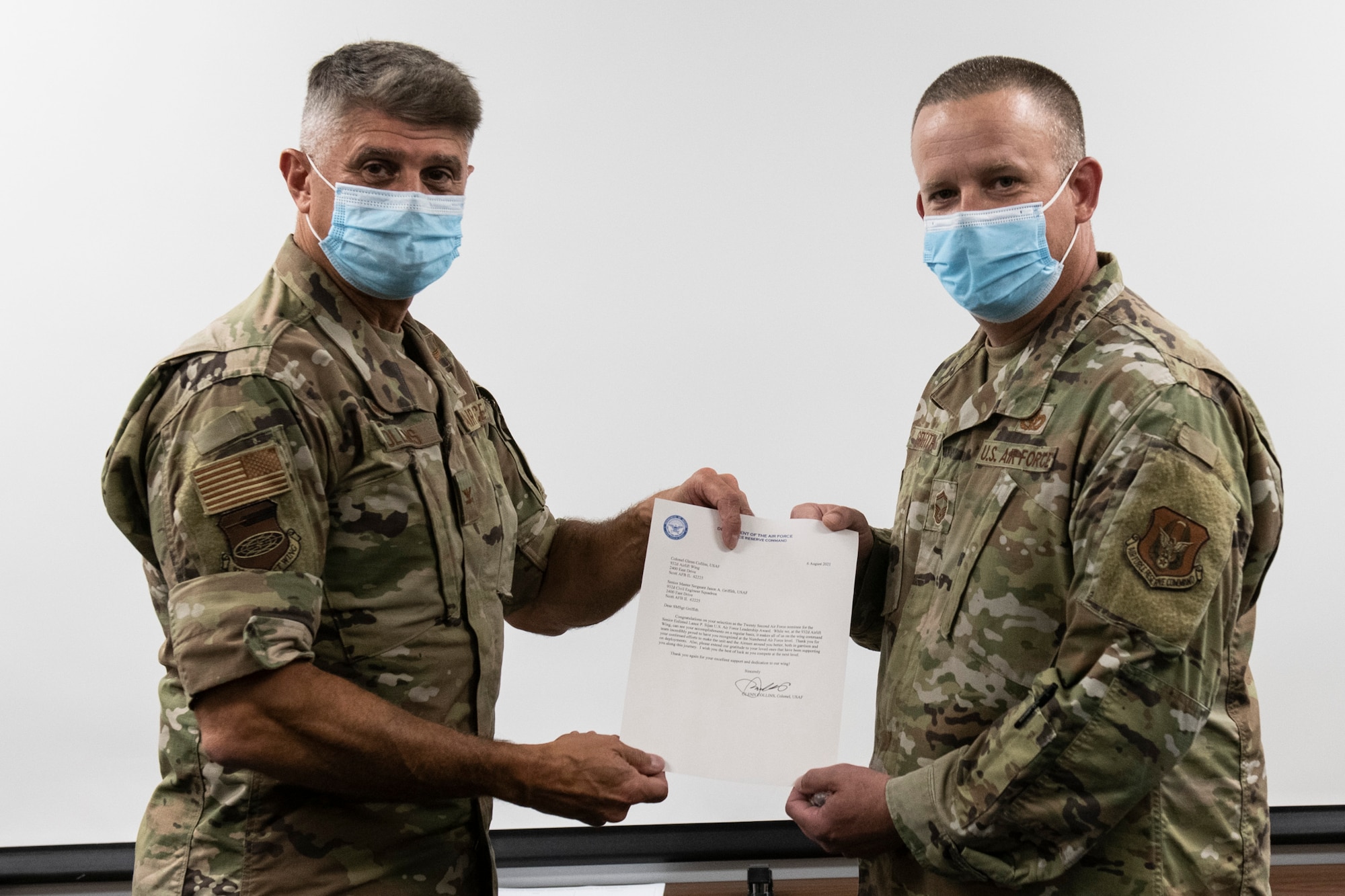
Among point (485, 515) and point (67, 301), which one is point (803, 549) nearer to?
point (485, 515)

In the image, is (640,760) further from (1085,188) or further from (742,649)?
(1085,188)

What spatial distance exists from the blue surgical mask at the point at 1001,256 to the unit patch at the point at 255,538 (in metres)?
1.00

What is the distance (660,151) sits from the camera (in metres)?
2.43

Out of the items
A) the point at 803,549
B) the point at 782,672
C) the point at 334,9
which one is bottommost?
the point at 782,672

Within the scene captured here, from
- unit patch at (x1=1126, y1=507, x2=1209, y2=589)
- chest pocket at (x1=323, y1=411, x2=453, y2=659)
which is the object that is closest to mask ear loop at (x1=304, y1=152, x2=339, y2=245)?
chest pocket at (x1=323, y1=411, x2=453, y2=659)

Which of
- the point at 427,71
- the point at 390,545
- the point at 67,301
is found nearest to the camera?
the point at 390,545

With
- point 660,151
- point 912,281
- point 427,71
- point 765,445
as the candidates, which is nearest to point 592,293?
point 660,151

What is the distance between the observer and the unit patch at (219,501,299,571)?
4.28 feet

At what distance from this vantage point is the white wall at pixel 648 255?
2381 mm

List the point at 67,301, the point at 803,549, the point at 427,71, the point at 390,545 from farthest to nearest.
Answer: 1. the point at 67,301
2. the point at 803,549
3. the point at 427,71
4. the point at 390,545

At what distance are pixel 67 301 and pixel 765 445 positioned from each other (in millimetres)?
1604

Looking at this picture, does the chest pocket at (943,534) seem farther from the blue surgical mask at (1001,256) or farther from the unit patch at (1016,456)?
the blue surgical mask at (1001,256)

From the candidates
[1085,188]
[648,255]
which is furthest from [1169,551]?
[648,255]
